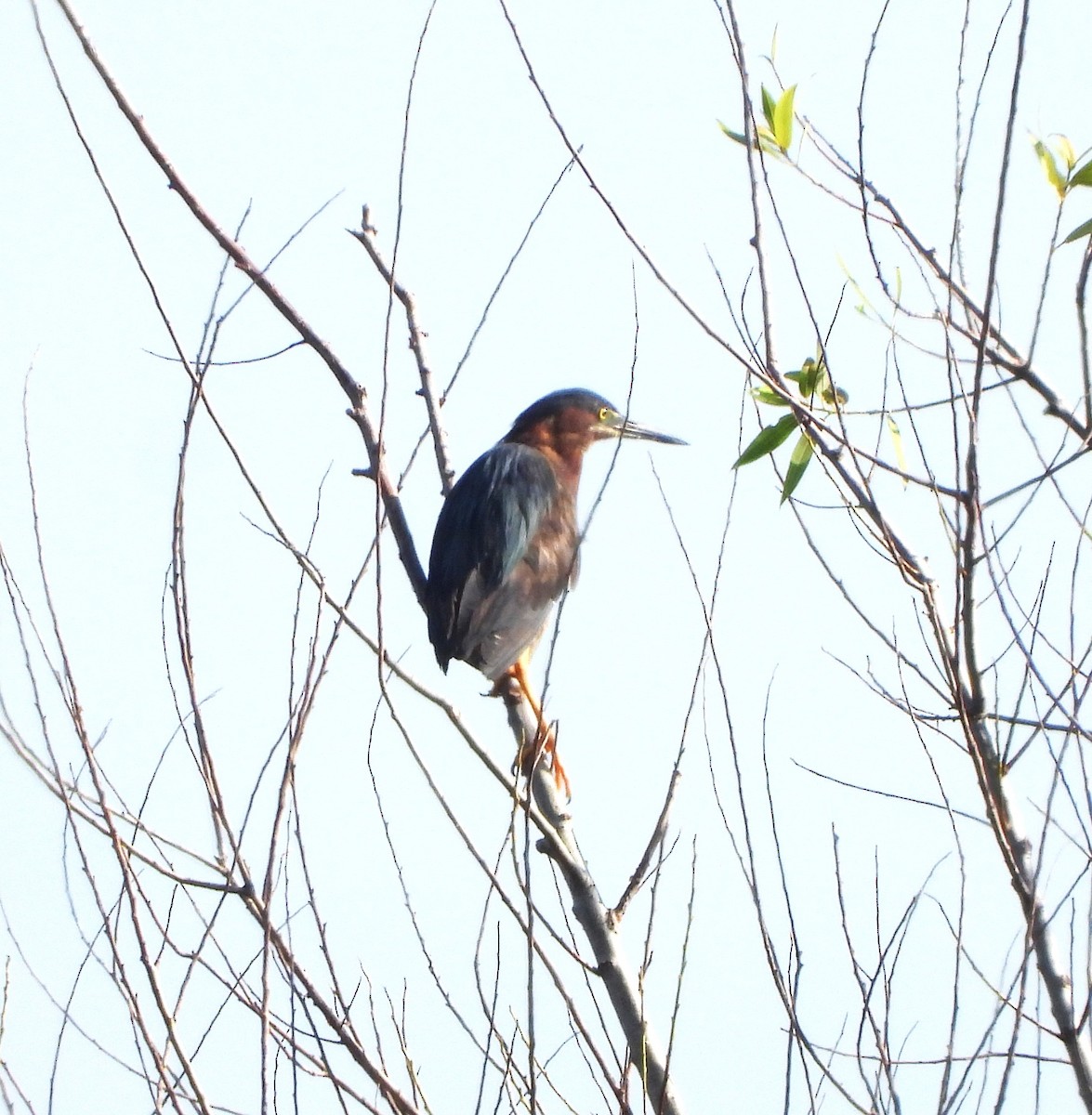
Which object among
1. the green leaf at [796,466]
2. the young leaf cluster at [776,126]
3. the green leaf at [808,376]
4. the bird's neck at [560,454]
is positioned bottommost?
the green leaf at [796,466]

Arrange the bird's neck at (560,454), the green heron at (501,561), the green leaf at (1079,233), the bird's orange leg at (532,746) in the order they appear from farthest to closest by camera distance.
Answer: the bird's neck at (560,454)
the green heron at (501,561)
the bird's orange leg at (532,746)
the green leaf at (1079,233)

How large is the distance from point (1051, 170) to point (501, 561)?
265 centimetres

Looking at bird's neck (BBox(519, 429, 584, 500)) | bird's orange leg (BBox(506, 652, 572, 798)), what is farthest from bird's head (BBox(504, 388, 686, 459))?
bird's orange leg (BBox(506, 652, 572, 798))

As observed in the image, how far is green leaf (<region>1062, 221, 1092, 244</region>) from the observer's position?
110 inches

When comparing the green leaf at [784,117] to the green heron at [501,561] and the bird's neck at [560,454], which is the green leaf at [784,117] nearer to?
the green heron at [501,561]

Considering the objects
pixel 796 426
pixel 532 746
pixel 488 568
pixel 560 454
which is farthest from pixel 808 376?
pixel 560 454

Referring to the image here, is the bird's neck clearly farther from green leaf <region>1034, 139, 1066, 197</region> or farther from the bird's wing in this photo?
green leaf <region>1034, 139, 1066, 197</region>

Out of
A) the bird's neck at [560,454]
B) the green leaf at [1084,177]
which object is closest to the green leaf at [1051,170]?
the green leaf at [1084,177]

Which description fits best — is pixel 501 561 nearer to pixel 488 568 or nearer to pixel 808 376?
pixel 488 568

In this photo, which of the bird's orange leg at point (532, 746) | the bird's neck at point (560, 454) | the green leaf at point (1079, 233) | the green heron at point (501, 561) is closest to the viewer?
the green leaf at point (1079, 233)

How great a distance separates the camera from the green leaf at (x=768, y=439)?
10.1 feet

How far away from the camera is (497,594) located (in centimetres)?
502

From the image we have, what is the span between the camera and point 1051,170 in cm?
288

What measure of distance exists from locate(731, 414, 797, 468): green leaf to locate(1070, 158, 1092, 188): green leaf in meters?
0.72
